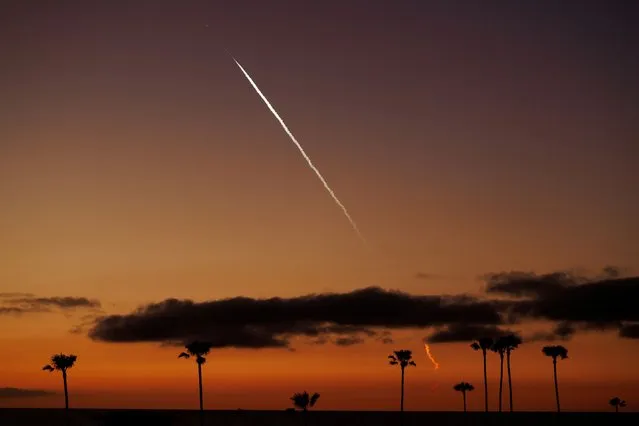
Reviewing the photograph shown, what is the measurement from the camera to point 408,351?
199m

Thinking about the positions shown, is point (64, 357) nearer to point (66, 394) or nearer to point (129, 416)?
point (66, 394)

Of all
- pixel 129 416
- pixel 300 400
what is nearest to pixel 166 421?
pixel 129 416

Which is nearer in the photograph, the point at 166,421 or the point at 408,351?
the point at 166,421

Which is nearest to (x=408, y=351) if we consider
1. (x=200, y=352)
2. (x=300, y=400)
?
(x=300, y=400)

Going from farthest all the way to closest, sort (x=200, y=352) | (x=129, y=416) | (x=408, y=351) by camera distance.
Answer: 1. (x=408, y=351)
2. (x=200, y=352)
3. (x=129, y=416)

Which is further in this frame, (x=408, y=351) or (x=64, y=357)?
(x=408, y=351)

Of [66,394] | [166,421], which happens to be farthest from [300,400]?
[166,421]

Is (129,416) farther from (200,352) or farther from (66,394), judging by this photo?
(66,394)

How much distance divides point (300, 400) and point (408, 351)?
1196 inches

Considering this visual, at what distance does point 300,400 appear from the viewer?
178m

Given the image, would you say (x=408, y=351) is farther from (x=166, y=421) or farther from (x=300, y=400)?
(x=166, y=421)

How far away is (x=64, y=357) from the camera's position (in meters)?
168

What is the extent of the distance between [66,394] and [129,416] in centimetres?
6494

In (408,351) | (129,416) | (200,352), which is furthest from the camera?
(408,351)
